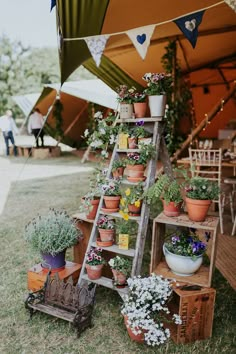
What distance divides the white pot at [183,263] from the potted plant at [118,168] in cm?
75

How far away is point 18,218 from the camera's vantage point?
4.65m

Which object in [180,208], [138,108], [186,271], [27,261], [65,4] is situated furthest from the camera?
[27,261]

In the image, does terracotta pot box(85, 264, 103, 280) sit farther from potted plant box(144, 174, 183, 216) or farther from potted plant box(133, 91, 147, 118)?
potted plant box(133, 91, 147, 118)

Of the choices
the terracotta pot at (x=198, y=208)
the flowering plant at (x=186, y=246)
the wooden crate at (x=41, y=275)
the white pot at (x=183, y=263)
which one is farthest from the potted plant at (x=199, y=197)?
the wooden crate at (x=41, y=275)

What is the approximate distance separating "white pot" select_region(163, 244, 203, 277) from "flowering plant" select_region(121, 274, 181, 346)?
16 centimetres

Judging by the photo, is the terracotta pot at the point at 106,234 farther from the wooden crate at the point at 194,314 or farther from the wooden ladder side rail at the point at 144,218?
the wooden crate at the point at 194,314

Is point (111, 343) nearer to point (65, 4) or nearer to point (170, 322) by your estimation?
point (170, 322)

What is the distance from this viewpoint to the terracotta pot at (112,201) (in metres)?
2.62

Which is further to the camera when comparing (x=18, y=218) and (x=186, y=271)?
(x=18, y=218)

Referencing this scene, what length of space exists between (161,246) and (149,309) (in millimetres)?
582

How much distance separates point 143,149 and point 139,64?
4.75 metres

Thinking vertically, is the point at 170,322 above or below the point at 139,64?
below

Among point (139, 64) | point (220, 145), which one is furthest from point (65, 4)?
point (220, 145)

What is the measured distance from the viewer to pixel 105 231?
2.58 m
